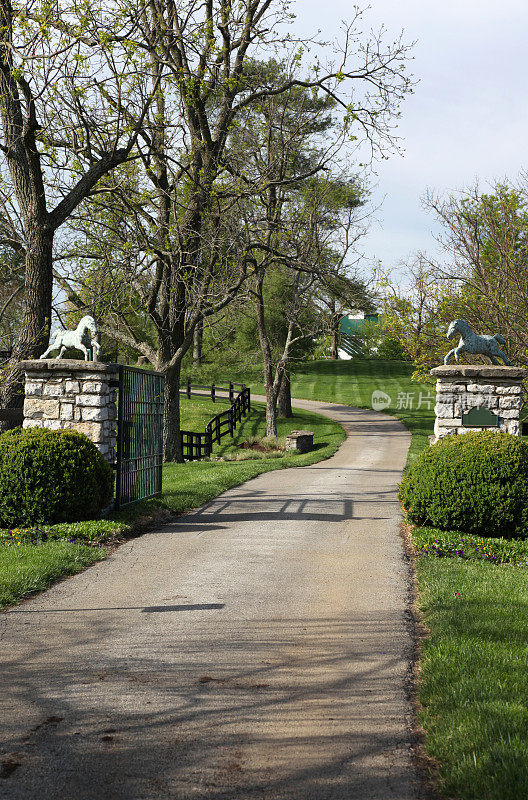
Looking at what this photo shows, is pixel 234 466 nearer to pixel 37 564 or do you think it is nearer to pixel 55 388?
pixel 55 388

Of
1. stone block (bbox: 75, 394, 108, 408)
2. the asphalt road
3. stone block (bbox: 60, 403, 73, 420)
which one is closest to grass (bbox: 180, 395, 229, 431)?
stone block (bbox: 60, 403, 73, 420)

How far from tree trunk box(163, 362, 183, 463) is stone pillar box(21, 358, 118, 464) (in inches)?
370

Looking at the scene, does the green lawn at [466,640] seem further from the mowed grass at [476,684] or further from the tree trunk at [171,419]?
the tree trunk at [171,419]

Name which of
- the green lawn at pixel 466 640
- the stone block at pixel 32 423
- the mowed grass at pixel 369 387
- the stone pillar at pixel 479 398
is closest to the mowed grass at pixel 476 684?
the green lawn at pixel 466 640

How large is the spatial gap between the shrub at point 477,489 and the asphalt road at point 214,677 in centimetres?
135

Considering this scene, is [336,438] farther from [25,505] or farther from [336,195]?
[25,505]

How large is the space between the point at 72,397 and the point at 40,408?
644 mm

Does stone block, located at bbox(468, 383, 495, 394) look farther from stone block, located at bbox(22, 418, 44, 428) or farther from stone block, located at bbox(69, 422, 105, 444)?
stone block, located at bbox(22, 418, 44, 428)

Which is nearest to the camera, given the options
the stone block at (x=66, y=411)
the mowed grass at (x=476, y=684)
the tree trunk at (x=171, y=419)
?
the mowed grass at (x=476, y=684)

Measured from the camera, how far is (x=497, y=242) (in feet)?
66.9

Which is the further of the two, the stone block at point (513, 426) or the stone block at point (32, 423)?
the stone block at point (513, 426)

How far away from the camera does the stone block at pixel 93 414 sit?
11500 mm

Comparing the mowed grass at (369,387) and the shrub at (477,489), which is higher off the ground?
the mowed grass at (369,387)

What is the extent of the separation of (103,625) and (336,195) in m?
25.4
